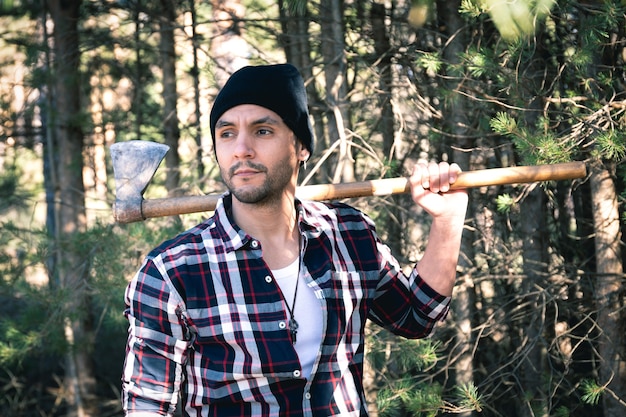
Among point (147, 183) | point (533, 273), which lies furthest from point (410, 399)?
point (147, 183)

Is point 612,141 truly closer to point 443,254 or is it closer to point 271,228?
point 443,254

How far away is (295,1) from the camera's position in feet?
12.5

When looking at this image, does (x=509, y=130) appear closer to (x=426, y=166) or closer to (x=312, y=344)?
(x=426, y=166)

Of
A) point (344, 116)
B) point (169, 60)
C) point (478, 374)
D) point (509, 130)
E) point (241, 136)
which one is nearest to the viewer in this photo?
point (241, 136)

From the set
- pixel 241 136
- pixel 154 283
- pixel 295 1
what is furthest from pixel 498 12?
pixel 154 283

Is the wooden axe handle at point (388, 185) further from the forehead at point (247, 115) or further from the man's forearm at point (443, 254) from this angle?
the forehead at point (247, 115)

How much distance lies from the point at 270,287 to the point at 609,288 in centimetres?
235

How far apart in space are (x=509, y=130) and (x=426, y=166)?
67 centimetres

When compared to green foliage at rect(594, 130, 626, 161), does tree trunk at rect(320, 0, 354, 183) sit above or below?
above

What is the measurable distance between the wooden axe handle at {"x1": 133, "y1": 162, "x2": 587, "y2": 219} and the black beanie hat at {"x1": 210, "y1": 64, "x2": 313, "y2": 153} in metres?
0.35

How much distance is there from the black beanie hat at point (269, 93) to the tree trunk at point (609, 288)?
199 cm

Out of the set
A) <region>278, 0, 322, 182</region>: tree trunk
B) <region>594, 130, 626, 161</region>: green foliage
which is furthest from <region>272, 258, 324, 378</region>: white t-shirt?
<region>278, 0, 322, 182</region>: tree trunk

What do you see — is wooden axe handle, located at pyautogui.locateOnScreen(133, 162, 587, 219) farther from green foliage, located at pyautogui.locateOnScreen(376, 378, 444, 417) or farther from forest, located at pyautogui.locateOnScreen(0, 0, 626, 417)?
green foliage, located at pyautogui.locateOnScreen(376, 378, 444, 417)

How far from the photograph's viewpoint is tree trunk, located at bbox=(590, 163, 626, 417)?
13.4 feet
